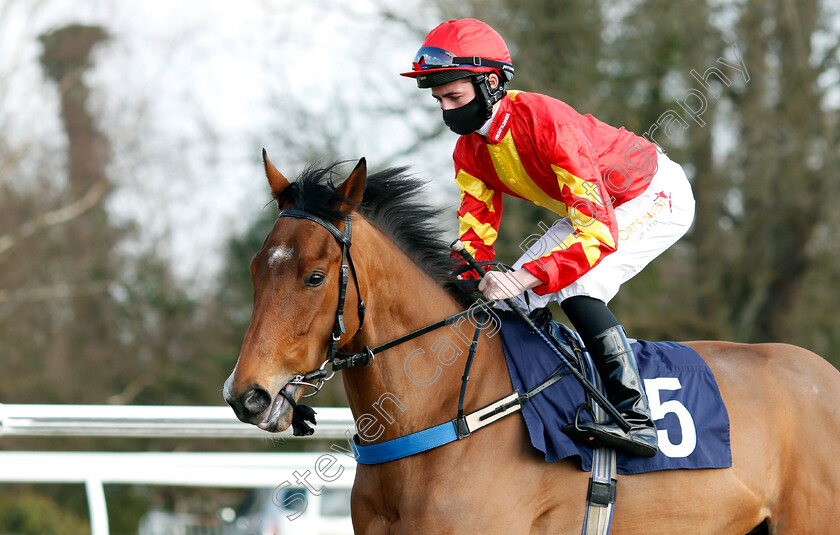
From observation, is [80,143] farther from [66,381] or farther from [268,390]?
[268,390]

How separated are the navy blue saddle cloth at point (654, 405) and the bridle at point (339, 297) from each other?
0.64m

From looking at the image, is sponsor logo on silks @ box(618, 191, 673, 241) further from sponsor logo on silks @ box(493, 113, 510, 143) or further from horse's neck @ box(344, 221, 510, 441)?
horse's neck @ box(344, 221, 510, 441)

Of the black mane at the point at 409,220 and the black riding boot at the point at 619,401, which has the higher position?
the black mane at the point at 409,220

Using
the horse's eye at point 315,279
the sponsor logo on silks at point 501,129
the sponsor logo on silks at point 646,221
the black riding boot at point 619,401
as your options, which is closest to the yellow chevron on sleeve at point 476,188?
the sponsor logo on silks at point 501,129

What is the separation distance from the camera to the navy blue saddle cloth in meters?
2.62

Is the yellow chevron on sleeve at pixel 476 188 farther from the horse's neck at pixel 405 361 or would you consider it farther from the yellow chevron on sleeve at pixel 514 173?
the horse's neck at pixel 405 361

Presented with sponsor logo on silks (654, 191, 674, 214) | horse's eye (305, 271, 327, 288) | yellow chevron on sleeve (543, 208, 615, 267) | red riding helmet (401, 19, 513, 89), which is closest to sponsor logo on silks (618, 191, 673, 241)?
sponsor logo on silks (654, 191, 674, 214)

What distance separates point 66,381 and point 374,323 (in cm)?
1282

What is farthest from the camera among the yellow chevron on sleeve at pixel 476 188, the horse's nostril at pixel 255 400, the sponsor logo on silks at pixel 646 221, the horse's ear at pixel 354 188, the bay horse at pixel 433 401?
the yellow chevron on sleeve at pixel 476 188

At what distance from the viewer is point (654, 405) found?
9.20 ft

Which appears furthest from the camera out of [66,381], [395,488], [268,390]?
[66,381]

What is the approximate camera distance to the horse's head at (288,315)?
2.20m

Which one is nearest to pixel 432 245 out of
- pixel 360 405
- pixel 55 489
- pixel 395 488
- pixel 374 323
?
pixel 374 323

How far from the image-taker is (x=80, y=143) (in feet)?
54.1
